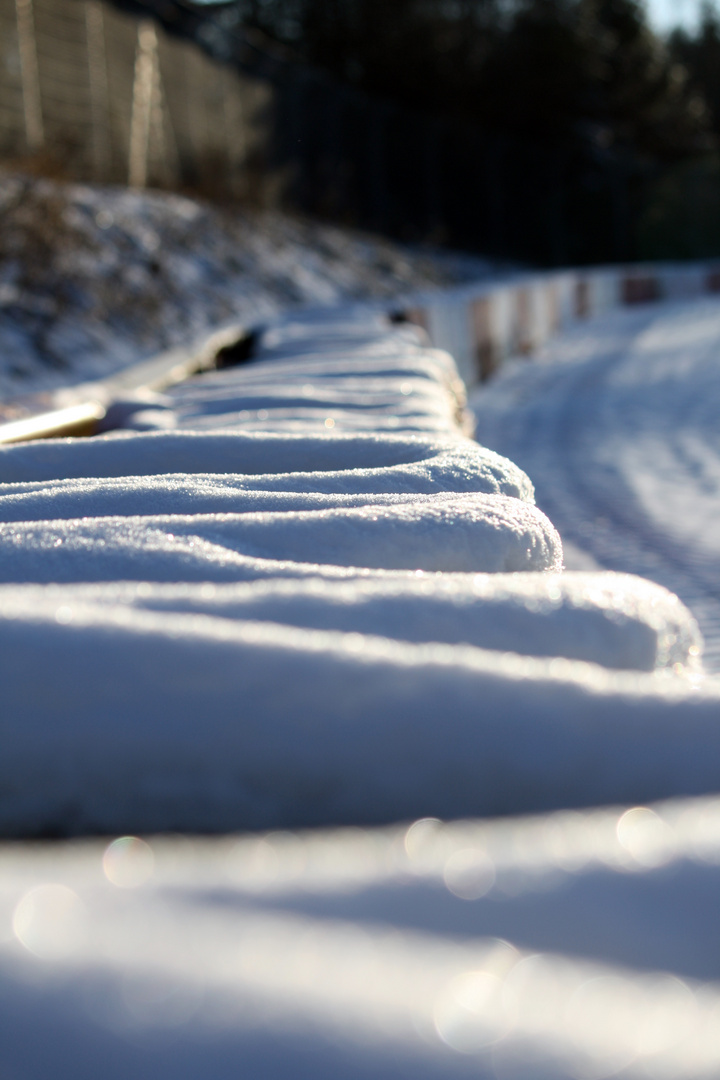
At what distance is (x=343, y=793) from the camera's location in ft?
2.35

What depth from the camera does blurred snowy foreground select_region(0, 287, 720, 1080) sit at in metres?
0.43

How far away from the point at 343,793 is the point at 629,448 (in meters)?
5.17

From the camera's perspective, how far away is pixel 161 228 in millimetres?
9555

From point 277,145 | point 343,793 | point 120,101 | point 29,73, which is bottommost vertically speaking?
point 343,793

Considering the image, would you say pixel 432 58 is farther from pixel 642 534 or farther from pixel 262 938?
pixel 262 938

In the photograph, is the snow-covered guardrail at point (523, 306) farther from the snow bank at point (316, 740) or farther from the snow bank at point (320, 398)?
the snow bank at point (316, 740)

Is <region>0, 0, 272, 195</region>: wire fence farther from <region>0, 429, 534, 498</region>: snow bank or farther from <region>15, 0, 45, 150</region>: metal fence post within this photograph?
<region>0, 429, 534, 498</region>: snow bank

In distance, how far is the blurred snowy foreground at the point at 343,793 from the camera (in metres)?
0.43

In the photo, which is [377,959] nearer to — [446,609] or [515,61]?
[446,609]

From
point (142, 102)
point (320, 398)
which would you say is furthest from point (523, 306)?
point (320, 398)

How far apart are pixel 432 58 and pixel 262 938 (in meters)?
24.5

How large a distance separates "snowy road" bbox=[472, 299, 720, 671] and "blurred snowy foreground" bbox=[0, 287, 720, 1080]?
1.63 metres

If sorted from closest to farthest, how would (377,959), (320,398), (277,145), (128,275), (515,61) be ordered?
1. (377,959)
2. (320,398)
3. (128,275)
4. (277,145)
5. (515,61)

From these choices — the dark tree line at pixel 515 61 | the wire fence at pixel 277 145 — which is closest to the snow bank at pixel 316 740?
the wire fence at pixel 277 145
